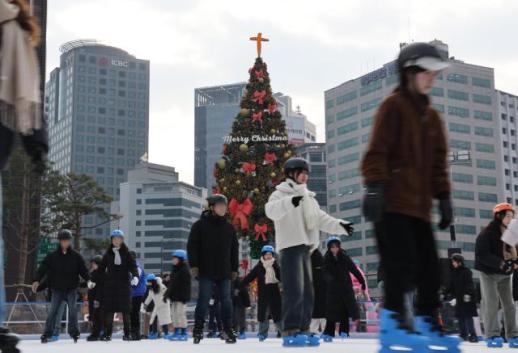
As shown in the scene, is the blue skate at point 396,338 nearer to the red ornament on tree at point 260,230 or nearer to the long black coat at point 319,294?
the long black coat at point 319,294

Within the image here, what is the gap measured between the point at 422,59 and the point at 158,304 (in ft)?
44.2

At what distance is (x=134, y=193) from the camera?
15650 cm

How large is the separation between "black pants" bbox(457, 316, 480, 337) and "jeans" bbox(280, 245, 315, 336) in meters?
6.51

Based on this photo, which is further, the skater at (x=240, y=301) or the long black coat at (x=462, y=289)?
the skater at (x=240, y=301)

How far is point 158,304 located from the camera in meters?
16.8

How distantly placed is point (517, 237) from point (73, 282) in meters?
7.15

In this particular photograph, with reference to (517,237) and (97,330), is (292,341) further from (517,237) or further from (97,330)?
(97,330)

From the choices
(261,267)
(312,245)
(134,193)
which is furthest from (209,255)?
(134,193)

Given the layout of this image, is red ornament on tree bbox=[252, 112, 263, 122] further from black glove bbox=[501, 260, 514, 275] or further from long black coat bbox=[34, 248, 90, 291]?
black glove bbox=[501, 260, 514, 275]

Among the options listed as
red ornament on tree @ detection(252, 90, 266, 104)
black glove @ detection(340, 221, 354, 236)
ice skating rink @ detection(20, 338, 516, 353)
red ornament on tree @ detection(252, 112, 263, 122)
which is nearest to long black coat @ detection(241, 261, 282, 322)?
ice skating rink @ detection(20, 338, 516, 353)

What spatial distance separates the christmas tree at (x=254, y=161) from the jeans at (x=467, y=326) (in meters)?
6.37

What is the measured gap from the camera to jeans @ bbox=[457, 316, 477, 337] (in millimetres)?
13289

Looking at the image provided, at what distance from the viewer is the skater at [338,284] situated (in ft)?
35.5

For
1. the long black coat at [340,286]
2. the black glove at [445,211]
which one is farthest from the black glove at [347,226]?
the long black coat at [340,286]
